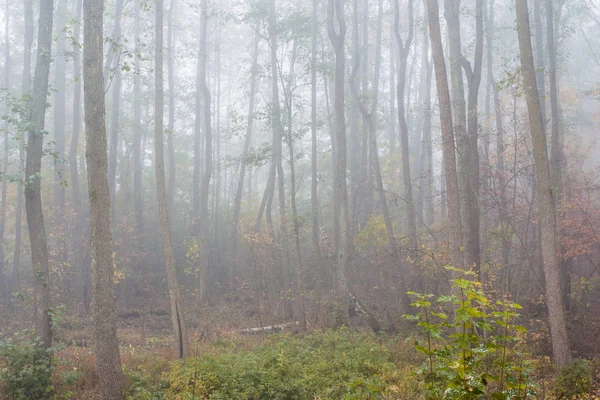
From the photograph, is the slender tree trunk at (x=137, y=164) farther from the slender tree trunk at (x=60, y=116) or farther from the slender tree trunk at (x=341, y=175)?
the slender tree trunk at (x=341, y=175)

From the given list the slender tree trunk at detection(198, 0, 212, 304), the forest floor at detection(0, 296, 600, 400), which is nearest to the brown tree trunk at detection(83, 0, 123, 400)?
the forest floor at detection(0, 296, 600, 400)

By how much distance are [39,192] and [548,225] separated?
1066 cm

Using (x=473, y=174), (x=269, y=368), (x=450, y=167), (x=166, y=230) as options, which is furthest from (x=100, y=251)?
(x=473, y=174)

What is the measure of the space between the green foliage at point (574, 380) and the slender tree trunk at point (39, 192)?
9.77m

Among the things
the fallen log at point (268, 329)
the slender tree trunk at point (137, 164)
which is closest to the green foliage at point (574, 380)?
the fallen log at point (268, 329)

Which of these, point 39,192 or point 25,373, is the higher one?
point 39,192

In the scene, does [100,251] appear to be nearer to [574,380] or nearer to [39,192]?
[39,192]

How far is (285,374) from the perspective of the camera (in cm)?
878

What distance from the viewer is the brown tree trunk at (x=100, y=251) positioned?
8211 millimetres

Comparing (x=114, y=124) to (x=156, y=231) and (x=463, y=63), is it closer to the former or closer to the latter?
(x=156, y=231)

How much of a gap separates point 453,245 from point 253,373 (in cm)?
535

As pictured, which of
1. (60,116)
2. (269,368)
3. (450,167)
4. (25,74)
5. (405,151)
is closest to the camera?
(269,368)

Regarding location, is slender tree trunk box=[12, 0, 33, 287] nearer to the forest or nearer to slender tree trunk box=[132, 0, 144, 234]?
the forest

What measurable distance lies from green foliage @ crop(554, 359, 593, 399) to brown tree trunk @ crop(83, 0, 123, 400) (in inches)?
307
